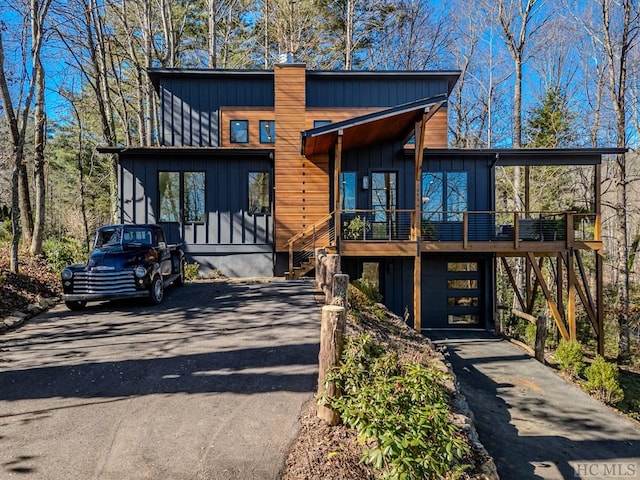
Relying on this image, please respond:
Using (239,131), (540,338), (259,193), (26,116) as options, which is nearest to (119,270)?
(26,116)

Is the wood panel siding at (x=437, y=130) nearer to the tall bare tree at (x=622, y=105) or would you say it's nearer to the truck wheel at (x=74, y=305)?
the tall bare tree at (x=622, y=105)

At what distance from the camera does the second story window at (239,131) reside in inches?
578

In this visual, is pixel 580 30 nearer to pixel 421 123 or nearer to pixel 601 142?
pixel 601 142

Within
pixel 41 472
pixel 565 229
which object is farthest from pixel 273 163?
pixel 41 472

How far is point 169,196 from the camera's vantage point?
42.5 feet

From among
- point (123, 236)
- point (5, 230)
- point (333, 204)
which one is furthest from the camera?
point (5, 230)

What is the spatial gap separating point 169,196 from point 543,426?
12052mm

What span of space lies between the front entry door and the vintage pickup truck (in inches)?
350

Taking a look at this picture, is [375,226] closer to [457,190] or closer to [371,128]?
[371,128]

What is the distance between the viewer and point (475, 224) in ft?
42.3

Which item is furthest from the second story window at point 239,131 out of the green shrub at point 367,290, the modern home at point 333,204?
the green shrub at point 367,290

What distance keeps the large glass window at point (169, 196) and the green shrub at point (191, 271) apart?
177 cm

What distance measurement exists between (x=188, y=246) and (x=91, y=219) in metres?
13.4

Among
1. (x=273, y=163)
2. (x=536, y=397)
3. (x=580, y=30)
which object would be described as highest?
(x=580, y=30)
